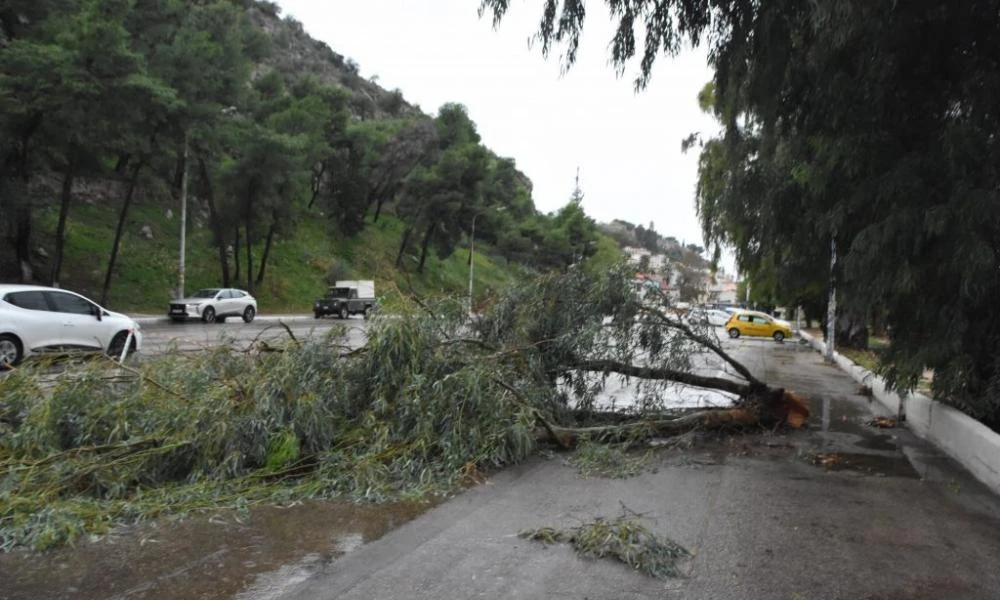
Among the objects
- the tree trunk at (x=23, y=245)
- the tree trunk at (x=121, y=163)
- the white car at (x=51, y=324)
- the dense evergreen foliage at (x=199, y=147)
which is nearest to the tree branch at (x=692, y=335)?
the dense evergreen foliage at (x=199, y=147)

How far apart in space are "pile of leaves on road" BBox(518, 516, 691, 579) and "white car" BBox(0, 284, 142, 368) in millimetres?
10091

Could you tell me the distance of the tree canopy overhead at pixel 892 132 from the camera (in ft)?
23.9

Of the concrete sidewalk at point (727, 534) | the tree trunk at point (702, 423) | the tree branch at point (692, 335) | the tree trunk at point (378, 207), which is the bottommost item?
the concrete sidewalk at point (727, 534)

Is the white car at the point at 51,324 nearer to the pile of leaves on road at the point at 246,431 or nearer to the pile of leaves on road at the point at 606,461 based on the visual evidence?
the pile of leaves on road at the point at 246,431

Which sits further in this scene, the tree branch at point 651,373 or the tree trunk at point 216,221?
the tree trunk at point 216,221

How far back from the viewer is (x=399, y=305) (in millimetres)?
8734

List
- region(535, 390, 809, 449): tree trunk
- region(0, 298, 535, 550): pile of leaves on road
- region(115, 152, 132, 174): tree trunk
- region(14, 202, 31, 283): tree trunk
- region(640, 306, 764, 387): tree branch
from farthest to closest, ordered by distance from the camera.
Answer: region(115, 152, 132, 174): tree trunk < region(14, 202, 31, 283): tree trunk < region(640, 306, 764, 387): tree branch < region(535, 390, 809, 449): tree trunk < region(0, 298, 535, 550): pile of leaves on road

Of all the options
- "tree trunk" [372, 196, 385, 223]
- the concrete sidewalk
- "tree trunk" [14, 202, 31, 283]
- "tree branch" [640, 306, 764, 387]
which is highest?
"tree trunk" [372, 196, 385, 223]

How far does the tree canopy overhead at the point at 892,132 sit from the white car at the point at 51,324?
34.9ft

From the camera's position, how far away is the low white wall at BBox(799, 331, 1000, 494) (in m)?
7.21

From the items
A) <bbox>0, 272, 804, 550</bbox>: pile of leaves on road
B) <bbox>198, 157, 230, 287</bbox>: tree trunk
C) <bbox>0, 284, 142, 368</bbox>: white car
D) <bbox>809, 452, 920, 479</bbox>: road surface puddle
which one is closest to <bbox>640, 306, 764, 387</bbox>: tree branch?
<bbox>0, 272, 804, 550</bbox>: pile of leaves on road

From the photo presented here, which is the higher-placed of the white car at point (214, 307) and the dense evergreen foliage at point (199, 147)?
the dense evergreen foliage at point (199, 147)

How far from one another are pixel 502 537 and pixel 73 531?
2.87 metres

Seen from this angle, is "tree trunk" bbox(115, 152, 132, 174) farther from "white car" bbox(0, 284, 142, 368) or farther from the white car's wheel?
the white car's wheel
